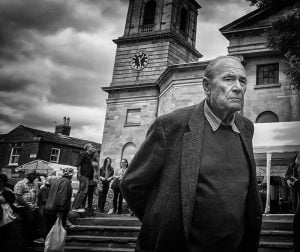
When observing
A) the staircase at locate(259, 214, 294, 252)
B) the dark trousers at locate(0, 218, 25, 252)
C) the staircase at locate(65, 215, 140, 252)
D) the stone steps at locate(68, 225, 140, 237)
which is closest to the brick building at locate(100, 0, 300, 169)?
the staircase at locate(259, 214, 294, 252)

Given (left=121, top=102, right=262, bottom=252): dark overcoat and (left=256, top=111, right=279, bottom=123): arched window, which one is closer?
(left=121, top=102, right=262, bottom=252): dark overcoat

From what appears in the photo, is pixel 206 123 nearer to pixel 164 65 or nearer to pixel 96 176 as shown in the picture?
pixel 96 176

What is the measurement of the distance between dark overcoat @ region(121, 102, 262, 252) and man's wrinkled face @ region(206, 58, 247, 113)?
14 cm

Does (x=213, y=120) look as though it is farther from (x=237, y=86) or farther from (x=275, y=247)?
(x=275, y=247)

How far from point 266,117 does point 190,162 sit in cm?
1746

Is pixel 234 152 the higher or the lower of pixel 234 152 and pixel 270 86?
the lower

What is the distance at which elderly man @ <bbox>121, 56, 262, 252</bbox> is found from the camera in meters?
1.79

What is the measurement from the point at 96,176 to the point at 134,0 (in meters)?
26.4

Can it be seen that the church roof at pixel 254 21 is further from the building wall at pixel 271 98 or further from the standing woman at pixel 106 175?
the standing woman at pixel 106 175

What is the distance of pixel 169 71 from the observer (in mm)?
22344

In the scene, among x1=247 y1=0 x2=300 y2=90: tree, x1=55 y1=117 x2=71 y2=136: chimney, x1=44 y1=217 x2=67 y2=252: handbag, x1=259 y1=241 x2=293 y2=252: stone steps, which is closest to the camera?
x1=259 y1=241 x2=293 y2=252: stone steps

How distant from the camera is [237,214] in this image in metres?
1.83

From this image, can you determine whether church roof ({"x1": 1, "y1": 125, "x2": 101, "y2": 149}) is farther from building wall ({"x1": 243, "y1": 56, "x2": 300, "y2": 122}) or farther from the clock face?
building wall ({"x1": 243, "y1": 56, "x2": 300, "y2": 122})

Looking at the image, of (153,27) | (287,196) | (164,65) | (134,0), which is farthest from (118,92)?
(287,196)
